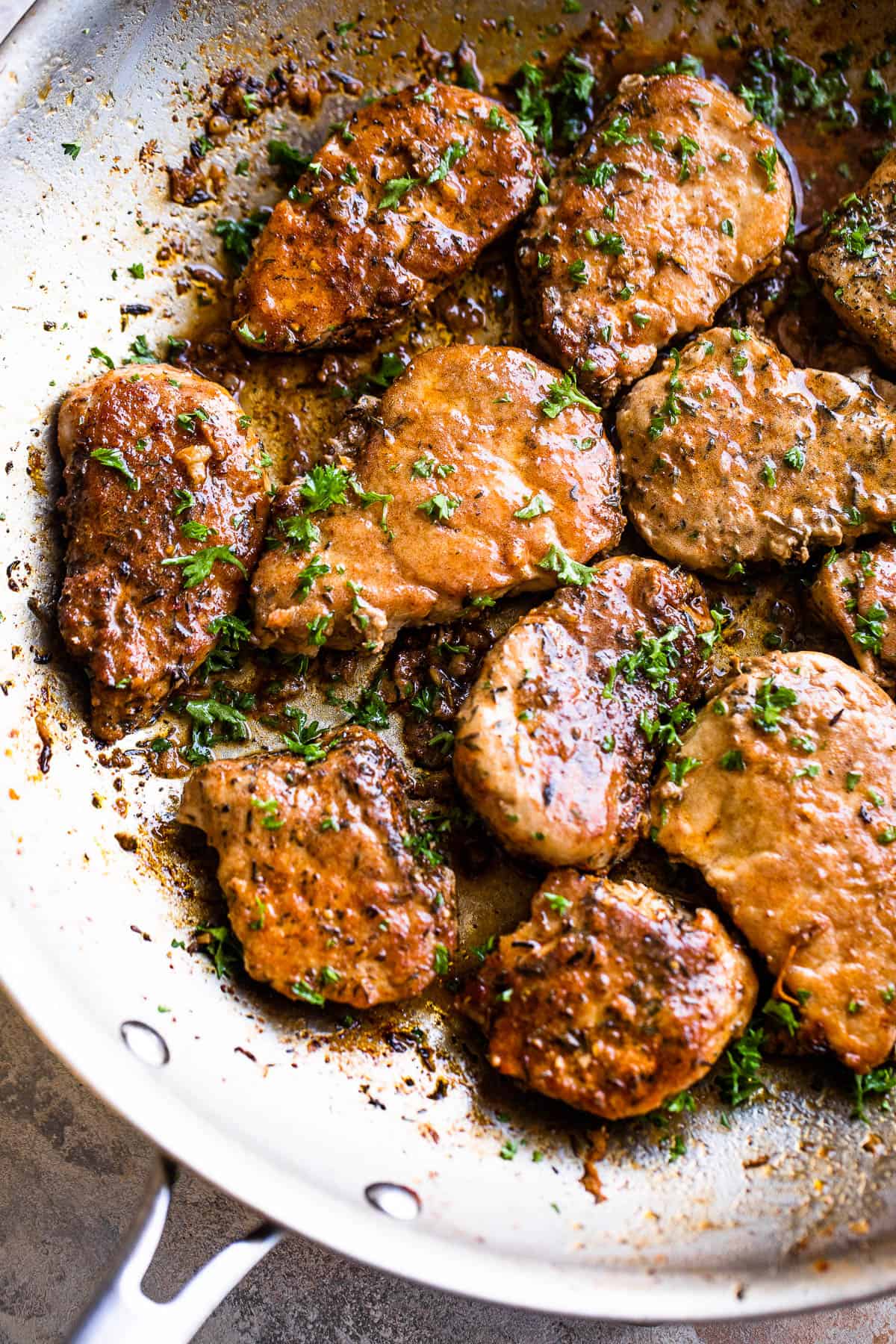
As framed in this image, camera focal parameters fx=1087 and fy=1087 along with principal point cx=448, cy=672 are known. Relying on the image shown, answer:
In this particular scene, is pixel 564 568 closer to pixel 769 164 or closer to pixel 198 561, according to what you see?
pixel 198 561

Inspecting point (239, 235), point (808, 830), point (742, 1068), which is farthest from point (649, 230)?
point (742, 1068)

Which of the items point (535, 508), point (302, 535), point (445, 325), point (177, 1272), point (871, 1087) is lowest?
point (177, 1272)

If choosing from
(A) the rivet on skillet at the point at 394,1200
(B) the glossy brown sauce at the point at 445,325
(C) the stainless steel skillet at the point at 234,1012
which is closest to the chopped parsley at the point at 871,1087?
(C) the stainless steel skillet at the point at 234,1012

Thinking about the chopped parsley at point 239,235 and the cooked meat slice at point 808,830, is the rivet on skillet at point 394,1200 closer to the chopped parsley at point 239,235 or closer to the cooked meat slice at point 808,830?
the cooked meat slice at point 808,830

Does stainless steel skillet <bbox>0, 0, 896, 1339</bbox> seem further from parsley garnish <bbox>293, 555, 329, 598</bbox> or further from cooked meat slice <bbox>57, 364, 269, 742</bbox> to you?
parsley garnish <bbox>293, 555, 329, 598</bbox>

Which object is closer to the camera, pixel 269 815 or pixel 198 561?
pixel 269 815

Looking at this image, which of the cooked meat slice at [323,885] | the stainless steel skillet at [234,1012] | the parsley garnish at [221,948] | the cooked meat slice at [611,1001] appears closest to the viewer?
the stainless steel skillet at [234,1012]

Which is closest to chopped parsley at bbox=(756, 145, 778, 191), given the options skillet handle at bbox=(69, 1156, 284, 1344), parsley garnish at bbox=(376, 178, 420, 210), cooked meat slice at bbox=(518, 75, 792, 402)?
cooked meat slice at bbox=(518, 75, 792, 402)
